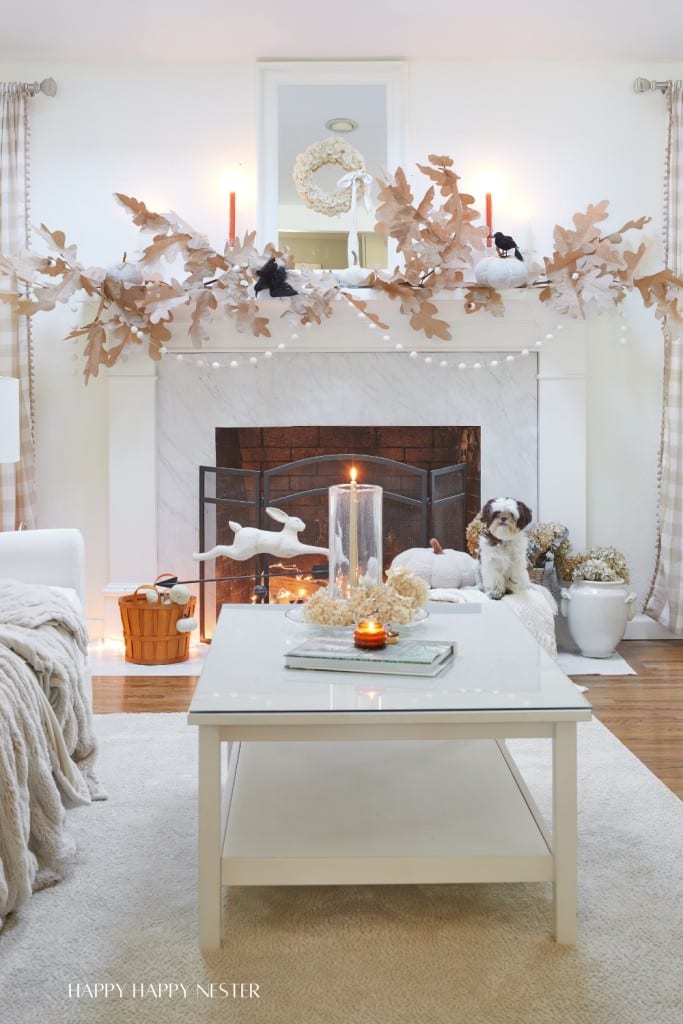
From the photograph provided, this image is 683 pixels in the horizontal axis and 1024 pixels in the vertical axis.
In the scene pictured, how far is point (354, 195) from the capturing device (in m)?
3.89

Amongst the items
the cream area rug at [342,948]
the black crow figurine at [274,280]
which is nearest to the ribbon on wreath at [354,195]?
the black crow figurine at [274,280]

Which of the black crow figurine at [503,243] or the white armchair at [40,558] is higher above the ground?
the black crow figurine at [503,243]

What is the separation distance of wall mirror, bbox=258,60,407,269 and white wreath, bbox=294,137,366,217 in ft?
0.13

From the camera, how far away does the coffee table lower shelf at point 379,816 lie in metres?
1.57

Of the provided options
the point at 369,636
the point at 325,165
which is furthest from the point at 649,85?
the point at 369,636

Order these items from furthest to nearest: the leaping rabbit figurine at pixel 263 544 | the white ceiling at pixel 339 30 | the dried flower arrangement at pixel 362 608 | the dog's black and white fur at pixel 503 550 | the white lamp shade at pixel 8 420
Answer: the leaping rabbit figurine at pixel 263 544
the white ceiling at pixel 339 30
the dog's black and white fur at pixel 503 550
the white lamp shade at pixel 8 420
the dried flower arrangement at pixel 362 608

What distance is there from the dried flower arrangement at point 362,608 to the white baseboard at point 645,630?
2.34m

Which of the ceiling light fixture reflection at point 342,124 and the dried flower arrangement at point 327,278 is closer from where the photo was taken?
the dried flower arrangement at point 327,278

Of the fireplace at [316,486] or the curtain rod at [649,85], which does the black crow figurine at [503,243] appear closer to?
the fireplace at [316,486]

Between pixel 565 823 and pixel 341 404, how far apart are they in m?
2.75

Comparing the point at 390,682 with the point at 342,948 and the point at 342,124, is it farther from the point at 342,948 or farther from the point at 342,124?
the point at 342,124

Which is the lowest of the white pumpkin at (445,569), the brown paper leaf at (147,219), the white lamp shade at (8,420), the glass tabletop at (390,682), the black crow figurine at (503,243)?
the white pumpkin at (445,569)

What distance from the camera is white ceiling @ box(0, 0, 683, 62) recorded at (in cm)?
357

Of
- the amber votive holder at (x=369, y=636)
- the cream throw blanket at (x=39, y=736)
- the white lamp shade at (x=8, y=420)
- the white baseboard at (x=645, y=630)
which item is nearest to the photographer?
the cream throw blanket at (x=39, y=736)
